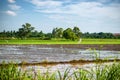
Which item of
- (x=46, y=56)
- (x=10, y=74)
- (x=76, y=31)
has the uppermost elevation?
(x=76, y=31)

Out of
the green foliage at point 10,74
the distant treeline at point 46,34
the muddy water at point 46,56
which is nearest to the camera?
the green foliage at point 10,74

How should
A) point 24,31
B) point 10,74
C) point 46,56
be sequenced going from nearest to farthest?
point 10,74
point 46,56
point 24,31

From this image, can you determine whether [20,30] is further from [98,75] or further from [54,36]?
[98,75]

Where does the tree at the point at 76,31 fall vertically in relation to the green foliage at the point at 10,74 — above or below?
above

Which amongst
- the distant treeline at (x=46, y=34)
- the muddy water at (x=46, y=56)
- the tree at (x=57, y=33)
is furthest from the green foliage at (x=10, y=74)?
the tree at (x=57, y=33)

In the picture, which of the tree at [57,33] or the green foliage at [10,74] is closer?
the green foliage at [10,74]

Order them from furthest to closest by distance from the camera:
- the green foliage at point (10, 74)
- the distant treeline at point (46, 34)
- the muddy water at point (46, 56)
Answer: the distant treeline at point (46, 34)
the muddy water at point (46, 56)
the green foliage at point (10, 74)

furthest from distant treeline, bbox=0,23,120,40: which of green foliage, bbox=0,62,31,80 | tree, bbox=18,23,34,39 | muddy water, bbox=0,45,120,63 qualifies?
green foliage, bbox=0,62,31,80

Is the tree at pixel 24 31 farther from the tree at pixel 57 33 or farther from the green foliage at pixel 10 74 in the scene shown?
the green foliage at pixel 10 74

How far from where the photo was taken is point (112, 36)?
160m

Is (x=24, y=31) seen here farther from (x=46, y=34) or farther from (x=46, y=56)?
(x=46, y=56)

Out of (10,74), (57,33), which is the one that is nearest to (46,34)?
(57,33)

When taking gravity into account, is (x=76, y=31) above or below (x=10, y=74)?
above

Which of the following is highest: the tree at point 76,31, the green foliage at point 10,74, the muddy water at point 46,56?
the tree at point 76,31
